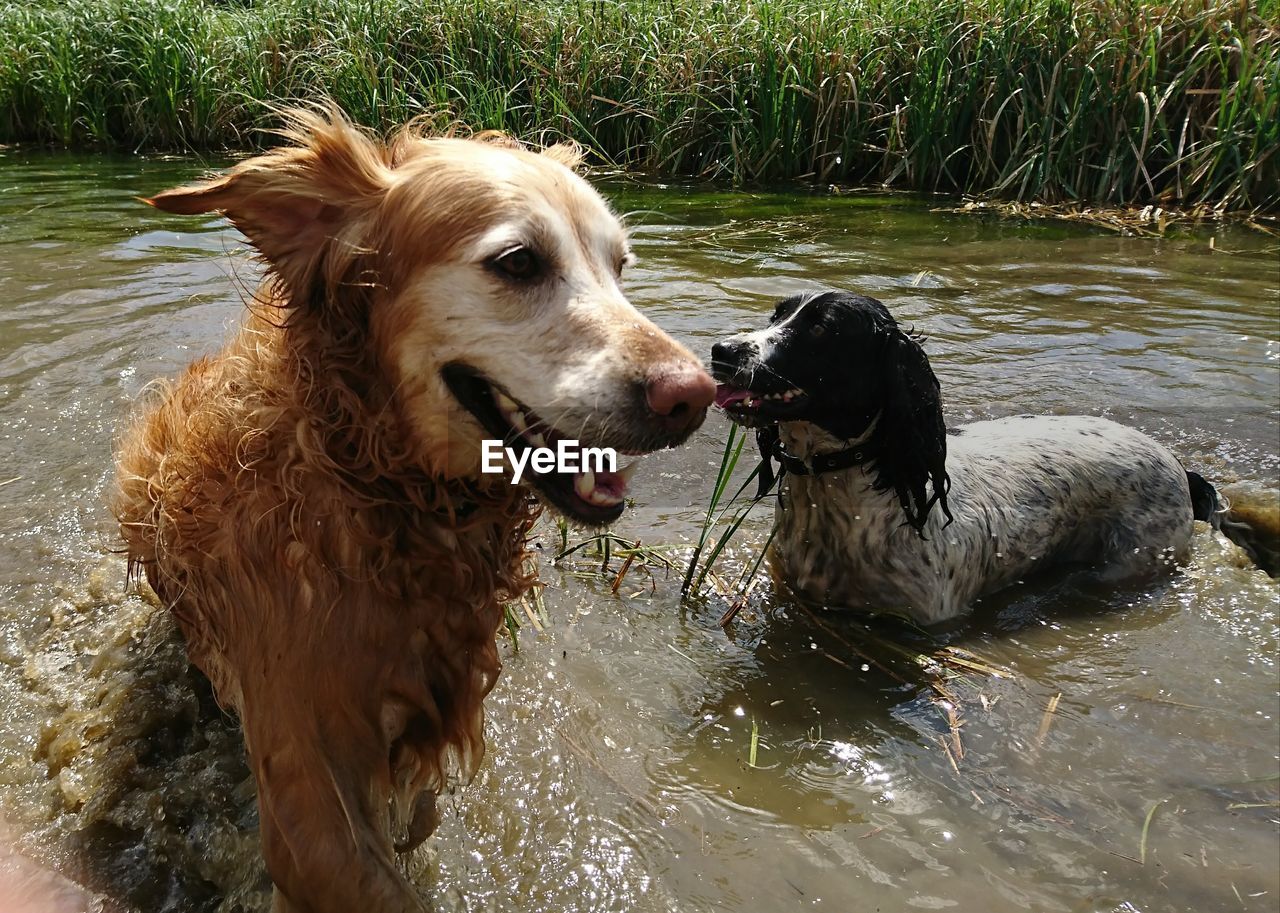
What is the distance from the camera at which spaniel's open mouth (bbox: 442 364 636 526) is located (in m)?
2.25

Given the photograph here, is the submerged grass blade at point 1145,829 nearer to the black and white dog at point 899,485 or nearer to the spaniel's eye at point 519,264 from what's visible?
the black and white dog at point 899,485

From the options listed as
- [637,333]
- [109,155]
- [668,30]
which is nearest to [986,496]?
[637,333]

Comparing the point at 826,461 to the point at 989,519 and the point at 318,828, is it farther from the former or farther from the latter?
the point at 318,828

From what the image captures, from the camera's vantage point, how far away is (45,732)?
9.55 ft

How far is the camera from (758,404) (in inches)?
149

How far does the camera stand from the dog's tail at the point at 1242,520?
4.74 meters

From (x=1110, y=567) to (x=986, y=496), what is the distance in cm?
65

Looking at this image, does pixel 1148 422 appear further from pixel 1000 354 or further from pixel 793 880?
pixel 793 880

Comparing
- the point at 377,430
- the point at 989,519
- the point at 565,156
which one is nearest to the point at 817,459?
the point at 989,519

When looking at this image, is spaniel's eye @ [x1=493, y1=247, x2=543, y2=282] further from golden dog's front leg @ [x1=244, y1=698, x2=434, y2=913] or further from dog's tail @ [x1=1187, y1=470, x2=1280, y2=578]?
dog's tail @ [x1=1187, y1=470, x2=1280, y2=578]

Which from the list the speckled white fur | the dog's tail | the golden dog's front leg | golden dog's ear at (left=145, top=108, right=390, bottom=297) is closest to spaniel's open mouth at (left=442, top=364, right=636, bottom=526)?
golden dog's ear at (left=145, top=108, right=390, bottom=297)

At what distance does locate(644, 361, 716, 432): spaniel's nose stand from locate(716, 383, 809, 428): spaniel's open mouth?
5.43 feet

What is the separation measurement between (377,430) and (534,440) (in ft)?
1.15

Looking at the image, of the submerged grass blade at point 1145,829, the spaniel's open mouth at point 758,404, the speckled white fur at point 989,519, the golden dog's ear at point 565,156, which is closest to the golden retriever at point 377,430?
the golden dog's ear at point 565,156
